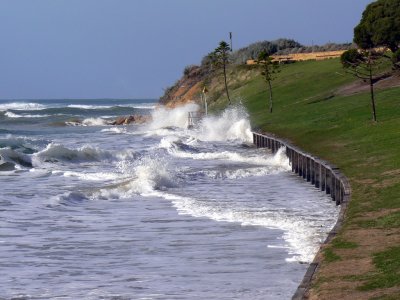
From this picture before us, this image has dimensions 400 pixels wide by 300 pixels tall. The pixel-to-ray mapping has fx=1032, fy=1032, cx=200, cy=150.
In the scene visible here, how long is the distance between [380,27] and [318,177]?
1503 inches

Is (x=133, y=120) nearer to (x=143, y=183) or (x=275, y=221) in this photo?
(x=143, y=183)

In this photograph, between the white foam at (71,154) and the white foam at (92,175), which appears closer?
the white foam at (92,175)

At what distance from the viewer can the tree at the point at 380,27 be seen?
67.8m

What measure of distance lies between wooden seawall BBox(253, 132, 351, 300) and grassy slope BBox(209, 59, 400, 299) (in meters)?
0.20

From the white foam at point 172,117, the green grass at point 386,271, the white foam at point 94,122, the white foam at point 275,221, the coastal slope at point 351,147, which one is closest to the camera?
the green grass at point 386,271

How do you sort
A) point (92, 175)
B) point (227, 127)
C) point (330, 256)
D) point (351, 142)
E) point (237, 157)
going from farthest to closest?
point (227, 127)
point (237, 157)
point (92, 175)
point (351, 142)
point (330, 256)

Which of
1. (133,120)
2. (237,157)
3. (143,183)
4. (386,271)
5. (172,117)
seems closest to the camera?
(386,271)

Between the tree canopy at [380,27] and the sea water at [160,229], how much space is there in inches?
987

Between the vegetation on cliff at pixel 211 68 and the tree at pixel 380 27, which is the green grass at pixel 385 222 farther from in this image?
the vegetation on cliff at pixel 211 68

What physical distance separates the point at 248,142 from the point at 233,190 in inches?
1078

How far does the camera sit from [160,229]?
2295 centimetres

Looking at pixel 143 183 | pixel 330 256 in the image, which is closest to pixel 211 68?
pixel 143 183

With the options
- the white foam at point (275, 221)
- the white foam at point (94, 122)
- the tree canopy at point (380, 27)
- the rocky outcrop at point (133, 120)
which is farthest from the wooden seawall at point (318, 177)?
the white foam at point (94, 122)

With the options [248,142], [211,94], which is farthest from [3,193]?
[211,94]
